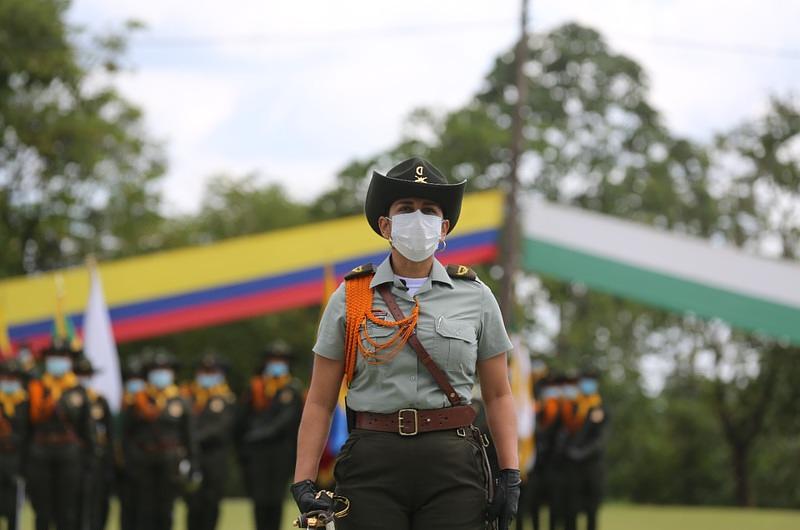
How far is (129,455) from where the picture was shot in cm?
1399

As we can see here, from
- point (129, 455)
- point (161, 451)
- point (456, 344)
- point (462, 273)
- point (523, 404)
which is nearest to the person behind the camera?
point (456, 344)

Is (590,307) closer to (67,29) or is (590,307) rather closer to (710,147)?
(710,147)

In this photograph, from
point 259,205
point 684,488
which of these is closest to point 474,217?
point 684,488

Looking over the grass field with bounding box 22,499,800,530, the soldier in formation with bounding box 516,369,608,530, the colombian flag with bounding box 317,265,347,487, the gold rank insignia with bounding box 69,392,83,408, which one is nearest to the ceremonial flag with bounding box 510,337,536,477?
the soldier in formation with bounding box 516,369,608,530

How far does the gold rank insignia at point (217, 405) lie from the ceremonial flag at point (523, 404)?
135 inches

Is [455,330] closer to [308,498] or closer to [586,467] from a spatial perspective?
[308,498]

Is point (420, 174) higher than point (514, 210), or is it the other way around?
point (514, 210)

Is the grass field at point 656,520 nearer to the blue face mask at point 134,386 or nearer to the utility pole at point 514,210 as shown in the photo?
the utility pole at point 514,210

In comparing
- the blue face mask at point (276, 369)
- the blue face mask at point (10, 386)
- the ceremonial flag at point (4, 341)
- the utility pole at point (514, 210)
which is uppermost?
the utility pole at point (514, 210)

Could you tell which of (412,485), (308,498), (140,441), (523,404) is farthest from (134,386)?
(412,485)

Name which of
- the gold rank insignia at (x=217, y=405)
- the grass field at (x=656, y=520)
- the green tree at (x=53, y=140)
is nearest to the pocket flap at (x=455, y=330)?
the gold rank insignia at (x=217, y=405)

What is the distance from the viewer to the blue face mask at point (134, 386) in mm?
14266

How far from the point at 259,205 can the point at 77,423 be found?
35911mm

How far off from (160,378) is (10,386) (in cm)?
142
